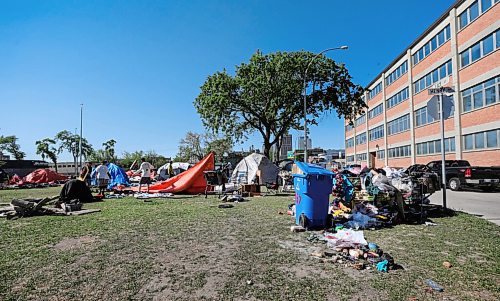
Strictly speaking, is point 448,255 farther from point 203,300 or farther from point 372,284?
point 203,300

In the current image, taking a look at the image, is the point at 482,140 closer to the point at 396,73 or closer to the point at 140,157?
the point at 396,73

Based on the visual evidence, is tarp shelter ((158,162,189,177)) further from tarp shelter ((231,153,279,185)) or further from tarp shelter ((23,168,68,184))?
tarp shelter ((231,153,279,185))

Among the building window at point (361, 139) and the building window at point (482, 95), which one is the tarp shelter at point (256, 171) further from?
the building window at point (361, 139)

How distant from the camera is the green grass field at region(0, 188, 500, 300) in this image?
12.1ft

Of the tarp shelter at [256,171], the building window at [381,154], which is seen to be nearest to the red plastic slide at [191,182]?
the tarp shelter at [256,171]

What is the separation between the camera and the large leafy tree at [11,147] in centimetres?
7438

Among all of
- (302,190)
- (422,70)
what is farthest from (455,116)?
(302,190)

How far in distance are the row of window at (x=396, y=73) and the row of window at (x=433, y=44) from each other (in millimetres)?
2952

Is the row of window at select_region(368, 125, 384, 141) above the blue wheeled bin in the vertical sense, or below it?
above

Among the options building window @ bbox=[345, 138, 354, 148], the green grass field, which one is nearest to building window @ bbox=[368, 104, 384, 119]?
building window @ bbox=[345, 138, 354, 148]

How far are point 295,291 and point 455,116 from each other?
29947 millimetres

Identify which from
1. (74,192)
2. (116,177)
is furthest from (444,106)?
(116,177)

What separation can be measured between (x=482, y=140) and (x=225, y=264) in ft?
87.3

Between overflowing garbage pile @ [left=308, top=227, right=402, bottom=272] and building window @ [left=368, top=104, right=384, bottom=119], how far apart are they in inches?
1888
